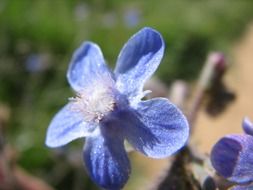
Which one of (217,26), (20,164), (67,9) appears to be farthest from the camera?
(217,26)

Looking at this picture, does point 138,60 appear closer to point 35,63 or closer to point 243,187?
point 243,187

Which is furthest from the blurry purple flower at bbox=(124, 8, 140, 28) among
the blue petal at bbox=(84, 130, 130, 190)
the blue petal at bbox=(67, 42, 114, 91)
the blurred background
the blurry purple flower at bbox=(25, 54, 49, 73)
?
the blue petal at bbox=(84, 130, 130, 190)

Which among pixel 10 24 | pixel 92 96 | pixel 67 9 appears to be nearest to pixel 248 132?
pixel 92 96

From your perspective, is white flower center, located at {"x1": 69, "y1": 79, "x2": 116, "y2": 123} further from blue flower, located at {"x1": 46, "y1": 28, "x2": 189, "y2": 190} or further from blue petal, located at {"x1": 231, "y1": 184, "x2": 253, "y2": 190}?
blue petal, located at {"x1": 231, "y1": 184, "x2": 253, "y2": 190}

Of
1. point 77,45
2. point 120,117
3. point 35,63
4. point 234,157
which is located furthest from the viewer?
point 77,45

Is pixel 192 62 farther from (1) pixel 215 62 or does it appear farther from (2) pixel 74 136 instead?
(2) pixel 74 136

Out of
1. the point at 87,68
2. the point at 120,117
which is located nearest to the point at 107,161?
the point at 120,117
